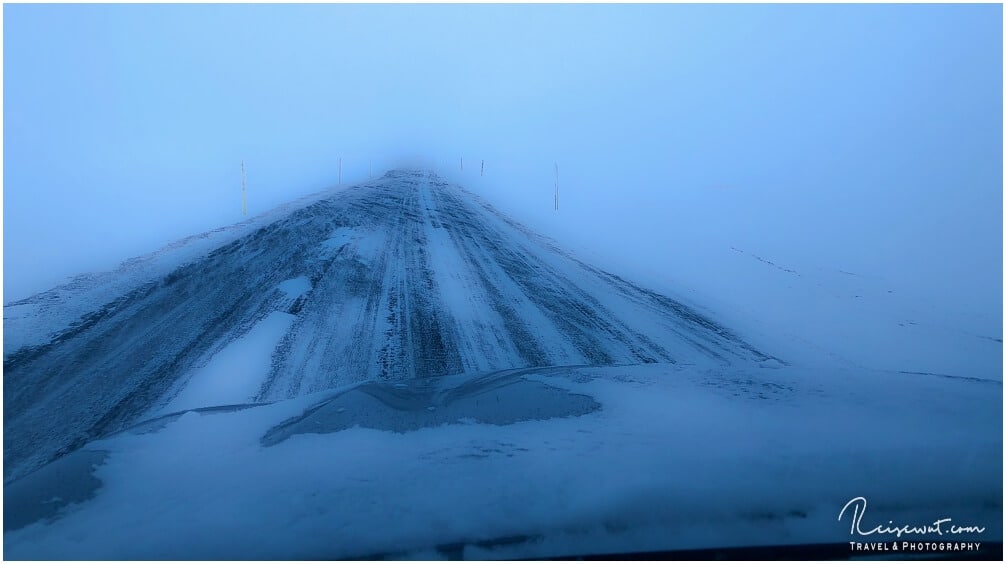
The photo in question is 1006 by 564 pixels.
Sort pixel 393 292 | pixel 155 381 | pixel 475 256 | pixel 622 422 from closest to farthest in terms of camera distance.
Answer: pixel 622 422 → pixel 155 381 → pixel 393 292 → pixel 475 256

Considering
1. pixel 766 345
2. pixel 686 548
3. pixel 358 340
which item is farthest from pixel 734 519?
pixel 358 340

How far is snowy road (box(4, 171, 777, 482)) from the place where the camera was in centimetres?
422

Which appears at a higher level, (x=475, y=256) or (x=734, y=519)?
(x=475, y=256)

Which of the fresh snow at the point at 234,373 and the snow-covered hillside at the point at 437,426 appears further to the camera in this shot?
the fresh snow at the point at 234,373

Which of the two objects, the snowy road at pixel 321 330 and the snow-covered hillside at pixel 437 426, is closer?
the snow-covered hillside at pixel 437 426

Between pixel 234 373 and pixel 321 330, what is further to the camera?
pixel 321 330

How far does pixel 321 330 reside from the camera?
17.8 feet

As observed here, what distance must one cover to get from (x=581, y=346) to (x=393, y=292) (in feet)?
7.92

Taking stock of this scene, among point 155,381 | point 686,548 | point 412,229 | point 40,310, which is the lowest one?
point 686,548

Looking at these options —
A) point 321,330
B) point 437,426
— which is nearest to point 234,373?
point 321,330

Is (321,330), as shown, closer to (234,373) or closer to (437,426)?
(234,373)

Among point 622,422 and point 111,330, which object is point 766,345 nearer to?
point 622,422

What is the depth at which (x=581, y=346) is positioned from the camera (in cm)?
547

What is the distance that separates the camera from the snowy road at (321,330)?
166 inches
